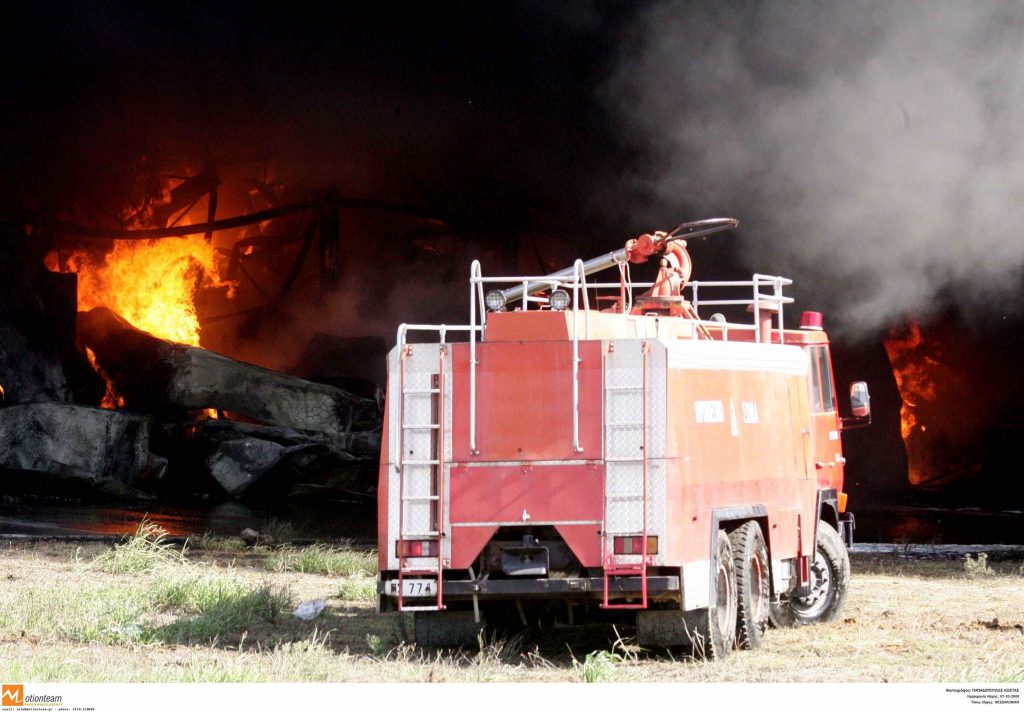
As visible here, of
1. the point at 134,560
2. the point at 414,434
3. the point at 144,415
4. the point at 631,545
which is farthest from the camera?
the point at 144,415

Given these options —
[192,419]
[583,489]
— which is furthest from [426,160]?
[583,489]

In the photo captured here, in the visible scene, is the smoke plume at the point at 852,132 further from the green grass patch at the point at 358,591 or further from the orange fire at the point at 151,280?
the orange fire at the point at 151,280

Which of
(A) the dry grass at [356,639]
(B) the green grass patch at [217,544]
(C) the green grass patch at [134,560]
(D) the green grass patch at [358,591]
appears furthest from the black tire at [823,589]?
(B) the green grass patch at [217,544]

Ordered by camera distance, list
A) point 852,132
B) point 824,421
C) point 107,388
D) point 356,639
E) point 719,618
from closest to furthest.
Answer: point 719,618 → point 356,639 → point 824,421 → point 852,132 → point 107,388

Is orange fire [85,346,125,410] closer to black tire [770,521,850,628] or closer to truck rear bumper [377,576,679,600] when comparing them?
black tire [770,521,850,628]

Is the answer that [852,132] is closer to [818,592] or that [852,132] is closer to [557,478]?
[818,592]

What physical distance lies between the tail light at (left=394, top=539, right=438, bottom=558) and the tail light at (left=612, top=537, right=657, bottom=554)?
3.85ft

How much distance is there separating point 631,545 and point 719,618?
3.83ft

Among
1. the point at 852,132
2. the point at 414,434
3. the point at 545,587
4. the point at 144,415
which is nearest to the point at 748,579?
the point at 545,587

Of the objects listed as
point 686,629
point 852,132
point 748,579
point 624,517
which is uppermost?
point 852,132

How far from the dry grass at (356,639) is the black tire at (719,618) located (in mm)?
173

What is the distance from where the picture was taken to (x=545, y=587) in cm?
906

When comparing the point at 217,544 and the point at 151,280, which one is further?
the point at 151,280

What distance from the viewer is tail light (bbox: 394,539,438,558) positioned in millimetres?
9234
